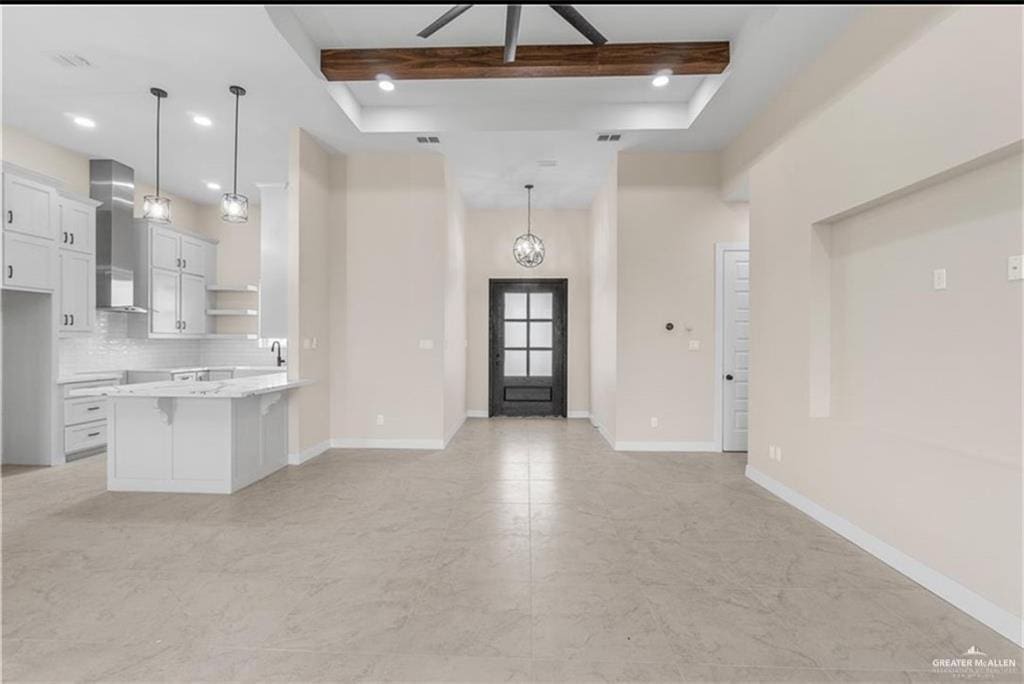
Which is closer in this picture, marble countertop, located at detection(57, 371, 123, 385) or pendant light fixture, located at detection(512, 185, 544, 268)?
marble countertop, located at detection(57, 371, 123, 385)

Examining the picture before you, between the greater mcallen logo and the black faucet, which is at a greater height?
the black faucet

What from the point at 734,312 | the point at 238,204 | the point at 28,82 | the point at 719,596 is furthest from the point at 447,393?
the point at 28,82

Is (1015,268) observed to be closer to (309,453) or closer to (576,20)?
(576,20)

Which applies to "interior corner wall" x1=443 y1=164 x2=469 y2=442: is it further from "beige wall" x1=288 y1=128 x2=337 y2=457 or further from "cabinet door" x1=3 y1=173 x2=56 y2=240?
"cabinet door" x1=3 y1=173 x2=56 y2=240

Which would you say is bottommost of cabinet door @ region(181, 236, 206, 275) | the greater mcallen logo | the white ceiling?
the greater mcallen logo

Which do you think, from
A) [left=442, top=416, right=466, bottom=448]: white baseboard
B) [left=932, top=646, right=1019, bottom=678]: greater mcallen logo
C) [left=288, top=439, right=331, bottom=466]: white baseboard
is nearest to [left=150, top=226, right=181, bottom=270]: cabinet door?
[left=288, top=439, right=331, bottom=466]: white baseboard

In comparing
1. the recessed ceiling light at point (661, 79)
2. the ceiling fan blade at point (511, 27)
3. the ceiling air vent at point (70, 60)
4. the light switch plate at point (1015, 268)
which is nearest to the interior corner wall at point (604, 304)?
the recessed ceiling light at point (661, 79)

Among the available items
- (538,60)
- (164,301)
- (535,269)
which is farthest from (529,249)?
(164,301)

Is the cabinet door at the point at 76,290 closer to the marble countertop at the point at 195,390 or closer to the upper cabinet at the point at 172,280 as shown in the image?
the upper cabinet at the point at 172,280

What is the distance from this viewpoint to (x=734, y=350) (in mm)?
5273

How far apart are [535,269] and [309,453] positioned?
4.44m

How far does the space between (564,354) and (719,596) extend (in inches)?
217

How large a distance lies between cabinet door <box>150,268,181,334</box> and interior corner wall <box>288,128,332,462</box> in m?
2.58

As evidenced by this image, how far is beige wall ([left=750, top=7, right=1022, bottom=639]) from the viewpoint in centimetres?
211
